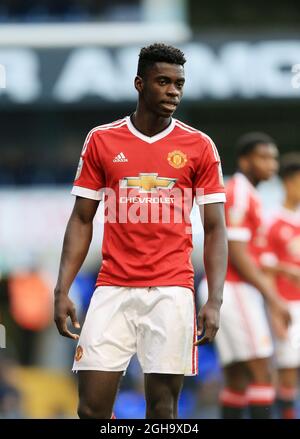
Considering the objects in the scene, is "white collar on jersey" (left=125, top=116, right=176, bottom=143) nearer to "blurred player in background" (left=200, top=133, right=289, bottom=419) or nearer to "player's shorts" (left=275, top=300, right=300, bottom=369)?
"blurred player in background" (left=200, top=133, right=289, bottom=419)

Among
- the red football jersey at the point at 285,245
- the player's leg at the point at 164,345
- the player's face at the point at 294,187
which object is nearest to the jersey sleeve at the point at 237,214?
the red football jersey at the point at 285,245

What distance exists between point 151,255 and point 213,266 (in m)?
0.34

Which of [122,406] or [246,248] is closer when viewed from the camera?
[246,248]

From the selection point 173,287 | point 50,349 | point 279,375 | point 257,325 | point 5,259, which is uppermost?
point 173,287

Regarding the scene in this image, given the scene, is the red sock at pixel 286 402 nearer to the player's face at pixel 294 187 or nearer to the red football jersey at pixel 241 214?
the red football jersey at pixel 241 214

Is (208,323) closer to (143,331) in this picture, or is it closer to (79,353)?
(143,331)

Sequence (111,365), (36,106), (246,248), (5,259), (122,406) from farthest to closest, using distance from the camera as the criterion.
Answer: (36,106), (5,259), (122,406), (246,248), (111,365)

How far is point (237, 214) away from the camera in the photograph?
956 centimetres

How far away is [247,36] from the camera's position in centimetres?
2266

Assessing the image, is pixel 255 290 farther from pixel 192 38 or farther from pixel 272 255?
Result: pixel 192 38

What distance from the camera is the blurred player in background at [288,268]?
36.6 feet

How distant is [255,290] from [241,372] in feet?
2.19

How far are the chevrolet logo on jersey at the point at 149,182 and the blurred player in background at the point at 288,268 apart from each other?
184 inches

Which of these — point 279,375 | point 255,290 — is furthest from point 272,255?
point 255,290
